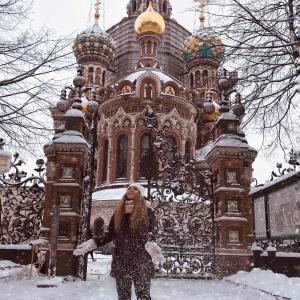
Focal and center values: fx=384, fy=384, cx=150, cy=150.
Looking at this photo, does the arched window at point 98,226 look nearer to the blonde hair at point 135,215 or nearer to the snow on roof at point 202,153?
the snow on roof at point 202,153

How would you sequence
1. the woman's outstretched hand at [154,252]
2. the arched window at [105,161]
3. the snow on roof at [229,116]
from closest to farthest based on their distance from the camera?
the woman's outstretched hand at [154,252], the snow on roof at [229,116], the arched window at [105,161]

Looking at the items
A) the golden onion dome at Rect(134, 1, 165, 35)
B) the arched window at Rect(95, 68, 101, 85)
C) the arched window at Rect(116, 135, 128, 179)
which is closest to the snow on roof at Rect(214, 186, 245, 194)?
the arched window at Rect(116, 135, 128, 179)

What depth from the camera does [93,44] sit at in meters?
33.8

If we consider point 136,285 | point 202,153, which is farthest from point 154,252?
point 202,153

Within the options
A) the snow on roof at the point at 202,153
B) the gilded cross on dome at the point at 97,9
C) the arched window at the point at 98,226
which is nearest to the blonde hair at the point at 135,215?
the arched window at the point at 98,226

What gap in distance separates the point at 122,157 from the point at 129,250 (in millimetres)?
20801

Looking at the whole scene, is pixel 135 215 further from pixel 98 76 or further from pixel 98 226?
pixel 98 76

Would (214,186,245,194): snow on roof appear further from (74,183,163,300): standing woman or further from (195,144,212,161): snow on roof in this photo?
(195,144,212,161): snow on roof

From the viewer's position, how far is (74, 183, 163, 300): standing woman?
12.3 feet

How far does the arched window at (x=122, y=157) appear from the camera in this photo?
79.3ft

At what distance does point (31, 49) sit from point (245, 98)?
13.4ft

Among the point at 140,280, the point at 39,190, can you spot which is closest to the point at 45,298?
the point at 140,280

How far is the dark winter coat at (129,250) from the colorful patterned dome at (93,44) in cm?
3161

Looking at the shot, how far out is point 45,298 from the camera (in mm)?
5727
